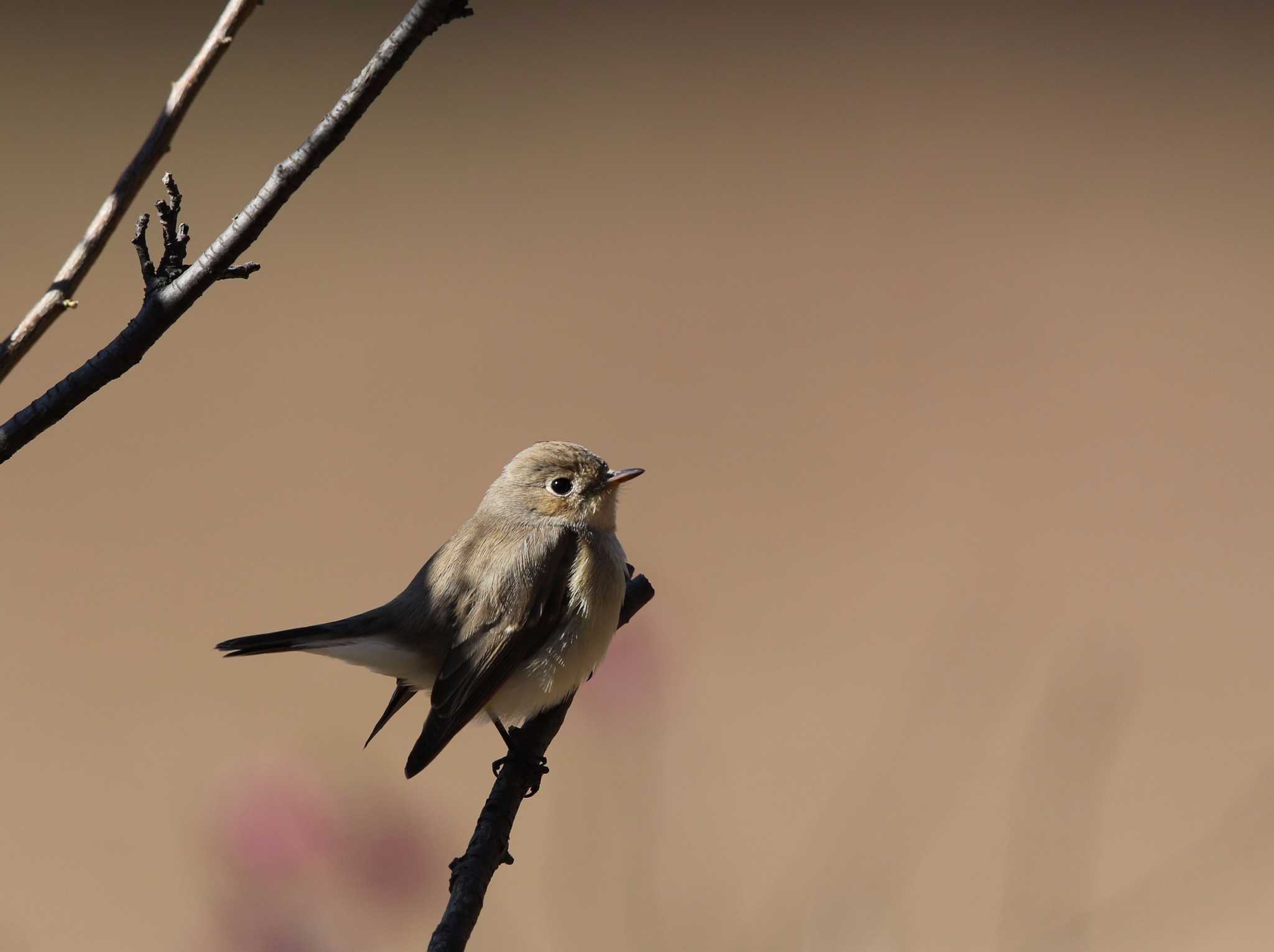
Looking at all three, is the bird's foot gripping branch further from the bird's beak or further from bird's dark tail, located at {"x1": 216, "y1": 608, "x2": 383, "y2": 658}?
the bird's beak

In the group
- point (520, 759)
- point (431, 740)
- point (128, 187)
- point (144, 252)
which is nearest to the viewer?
point (128, 187)

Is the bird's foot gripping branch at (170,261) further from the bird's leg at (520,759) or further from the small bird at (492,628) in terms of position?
the small bird at (492,628)

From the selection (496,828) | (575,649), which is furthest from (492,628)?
(496,828)

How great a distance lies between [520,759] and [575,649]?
0.27 metres

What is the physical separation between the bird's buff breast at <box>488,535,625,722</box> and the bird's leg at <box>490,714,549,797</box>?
47 mm

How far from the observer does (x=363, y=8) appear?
493 centimetres

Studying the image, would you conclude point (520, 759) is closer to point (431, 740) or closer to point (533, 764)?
point (533, 764)

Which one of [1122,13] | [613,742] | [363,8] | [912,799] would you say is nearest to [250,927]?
[613,742]

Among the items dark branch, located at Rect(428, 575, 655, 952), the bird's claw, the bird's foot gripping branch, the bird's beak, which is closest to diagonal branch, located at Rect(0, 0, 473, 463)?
the bird's foot gripping branch

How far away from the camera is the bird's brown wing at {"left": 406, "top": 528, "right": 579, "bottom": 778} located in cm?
182

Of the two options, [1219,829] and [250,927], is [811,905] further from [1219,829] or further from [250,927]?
[1219,829]

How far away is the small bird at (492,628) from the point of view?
1854mm

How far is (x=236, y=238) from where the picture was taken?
2.57 ft

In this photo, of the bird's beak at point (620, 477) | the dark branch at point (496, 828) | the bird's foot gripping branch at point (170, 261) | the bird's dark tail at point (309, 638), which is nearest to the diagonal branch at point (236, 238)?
the bird's foot gripping branch at point (170, 261)
